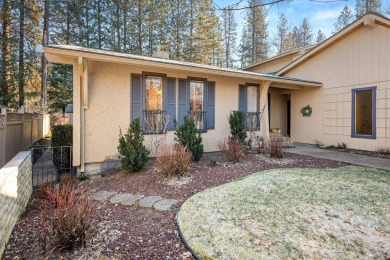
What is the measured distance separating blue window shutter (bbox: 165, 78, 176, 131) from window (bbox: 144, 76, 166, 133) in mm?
215

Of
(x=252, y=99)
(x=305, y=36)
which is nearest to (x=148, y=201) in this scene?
(x=252, y=99)

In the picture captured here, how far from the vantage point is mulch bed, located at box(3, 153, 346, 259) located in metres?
2.34

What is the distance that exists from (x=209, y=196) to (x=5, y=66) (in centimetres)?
1537

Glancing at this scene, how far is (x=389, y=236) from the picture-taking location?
2.64 metres

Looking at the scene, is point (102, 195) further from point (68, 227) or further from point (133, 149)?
point (68, 227)

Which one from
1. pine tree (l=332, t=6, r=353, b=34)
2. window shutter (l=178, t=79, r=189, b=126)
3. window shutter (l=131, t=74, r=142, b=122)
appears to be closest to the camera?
window shutter (l=131, t=74, r=142, b=122)

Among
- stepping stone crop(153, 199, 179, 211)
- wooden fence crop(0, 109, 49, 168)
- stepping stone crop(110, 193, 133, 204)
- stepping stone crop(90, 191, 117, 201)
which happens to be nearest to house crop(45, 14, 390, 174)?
wooden fence crop(0, 109, 49, 168)

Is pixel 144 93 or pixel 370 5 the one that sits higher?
pixel 370 5

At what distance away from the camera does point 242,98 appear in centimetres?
852

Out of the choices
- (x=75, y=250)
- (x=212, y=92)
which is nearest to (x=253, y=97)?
(x=212, y=92)

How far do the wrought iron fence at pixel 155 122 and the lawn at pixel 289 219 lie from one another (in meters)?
3.11

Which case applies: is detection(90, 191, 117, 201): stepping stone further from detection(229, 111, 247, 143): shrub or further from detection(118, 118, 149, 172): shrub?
detection(229, 111, 247, 143): shrub

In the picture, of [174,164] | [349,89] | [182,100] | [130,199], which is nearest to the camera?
[130,199]

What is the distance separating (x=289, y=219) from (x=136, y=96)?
16.7ft
